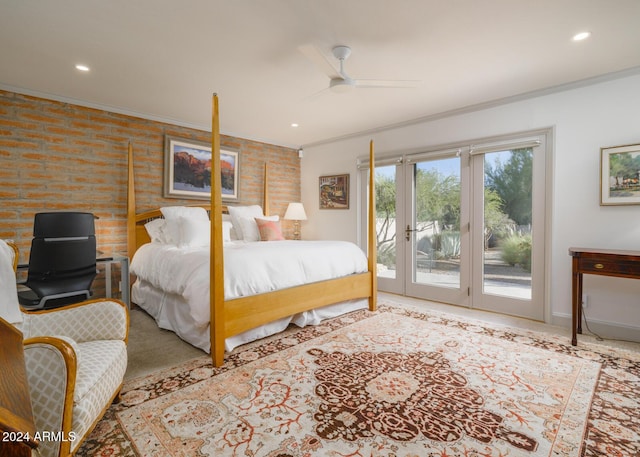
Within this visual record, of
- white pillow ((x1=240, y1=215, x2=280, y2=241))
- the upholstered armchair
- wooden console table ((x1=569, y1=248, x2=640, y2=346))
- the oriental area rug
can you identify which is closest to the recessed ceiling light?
wooden console table ((x1=569, y1=248, x2=640, y2=346))

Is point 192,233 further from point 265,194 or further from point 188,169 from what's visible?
point 265,194

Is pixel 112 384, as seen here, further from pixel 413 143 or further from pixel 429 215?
pixel 413 143

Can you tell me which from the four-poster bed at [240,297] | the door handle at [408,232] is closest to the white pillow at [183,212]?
the four-poster bed at [240,297]

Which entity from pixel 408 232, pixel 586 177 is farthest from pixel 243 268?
pixel 586 177

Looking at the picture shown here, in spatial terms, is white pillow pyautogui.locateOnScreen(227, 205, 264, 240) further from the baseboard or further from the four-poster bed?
the baseboard

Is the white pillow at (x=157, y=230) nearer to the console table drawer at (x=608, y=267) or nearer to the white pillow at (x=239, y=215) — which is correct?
the white pillow at (x=239, y=215)

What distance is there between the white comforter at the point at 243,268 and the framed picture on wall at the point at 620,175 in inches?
93.7

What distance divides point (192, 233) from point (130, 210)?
1012mm

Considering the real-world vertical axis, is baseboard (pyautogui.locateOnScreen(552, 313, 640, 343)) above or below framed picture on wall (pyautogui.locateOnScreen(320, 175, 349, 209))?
below

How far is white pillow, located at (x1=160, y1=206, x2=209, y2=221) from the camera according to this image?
149 inches

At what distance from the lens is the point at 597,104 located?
293 cm

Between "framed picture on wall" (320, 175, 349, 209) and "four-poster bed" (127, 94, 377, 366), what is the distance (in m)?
1.49

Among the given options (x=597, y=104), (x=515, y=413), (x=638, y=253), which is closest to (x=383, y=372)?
(x=515, y=413)

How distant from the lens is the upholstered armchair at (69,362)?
3.75ft
